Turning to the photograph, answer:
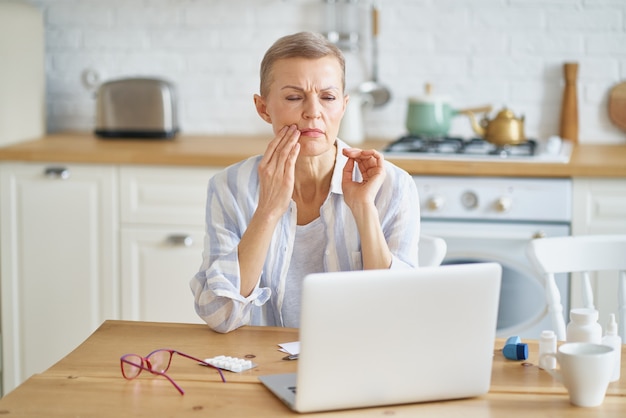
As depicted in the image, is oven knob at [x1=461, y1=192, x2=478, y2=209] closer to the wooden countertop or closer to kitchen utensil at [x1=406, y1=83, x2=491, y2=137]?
the wooden countertop

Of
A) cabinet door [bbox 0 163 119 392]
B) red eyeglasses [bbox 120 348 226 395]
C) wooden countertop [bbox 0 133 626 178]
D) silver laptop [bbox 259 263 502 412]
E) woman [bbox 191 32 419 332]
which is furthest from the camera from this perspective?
cabinet door [bbox 0 163 119 392]

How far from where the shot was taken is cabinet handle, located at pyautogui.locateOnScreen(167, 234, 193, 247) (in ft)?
11.1

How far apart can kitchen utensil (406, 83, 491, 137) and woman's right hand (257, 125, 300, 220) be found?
149 cm

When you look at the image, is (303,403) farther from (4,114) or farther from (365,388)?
(4,114)

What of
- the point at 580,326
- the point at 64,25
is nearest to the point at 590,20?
the point at 64,25

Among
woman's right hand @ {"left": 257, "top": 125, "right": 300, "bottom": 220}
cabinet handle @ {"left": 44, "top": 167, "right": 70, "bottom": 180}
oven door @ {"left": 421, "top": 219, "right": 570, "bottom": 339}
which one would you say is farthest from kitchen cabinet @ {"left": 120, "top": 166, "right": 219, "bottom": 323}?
woman's right hand @ {"left": 257, "top": 125, "right": 300, "bottom": 220}

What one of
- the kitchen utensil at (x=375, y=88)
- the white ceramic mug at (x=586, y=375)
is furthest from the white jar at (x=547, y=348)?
the kitchen utensil at (x=375, y=88)

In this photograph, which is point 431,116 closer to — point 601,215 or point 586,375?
point 601,215

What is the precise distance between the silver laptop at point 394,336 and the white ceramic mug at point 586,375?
0.12 m

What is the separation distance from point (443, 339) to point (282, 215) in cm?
64

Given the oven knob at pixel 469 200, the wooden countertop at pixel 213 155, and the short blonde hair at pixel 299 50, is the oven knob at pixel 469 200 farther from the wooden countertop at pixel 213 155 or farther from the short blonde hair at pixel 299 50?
the short blonde hair at pixel 299 50

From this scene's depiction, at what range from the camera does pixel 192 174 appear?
3.36 metres

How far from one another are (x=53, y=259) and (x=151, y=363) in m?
1.87

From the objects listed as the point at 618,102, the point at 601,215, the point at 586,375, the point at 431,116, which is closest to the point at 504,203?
the point at 601,215
